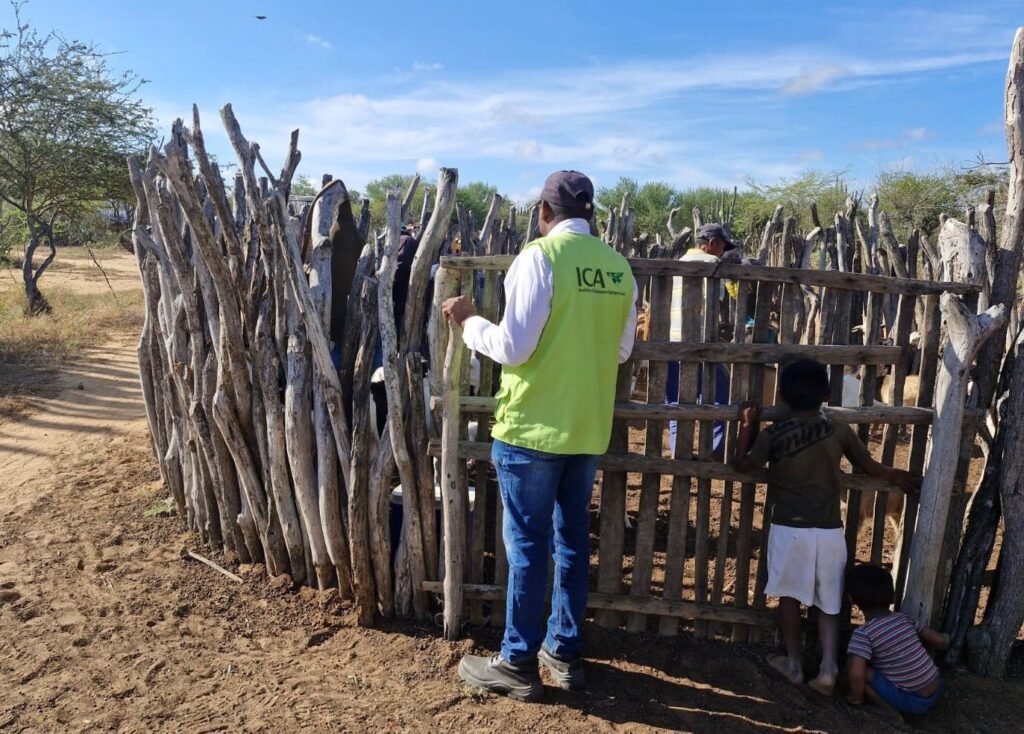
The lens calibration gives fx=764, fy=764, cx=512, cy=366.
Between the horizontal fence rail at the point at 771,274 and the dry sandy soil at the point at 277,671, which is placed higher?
the horizontal fence rail at the point at 771,274

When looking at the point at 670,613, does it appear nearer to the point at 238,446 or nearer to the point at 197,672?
the point at 197,672

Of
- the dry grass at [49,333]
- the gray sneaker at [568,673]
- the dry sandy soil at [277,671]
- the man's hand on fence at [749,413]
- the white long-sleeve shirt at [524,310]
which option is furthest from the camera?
the dry grass at [49,333]

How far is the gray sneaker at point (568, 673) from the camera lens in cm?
287

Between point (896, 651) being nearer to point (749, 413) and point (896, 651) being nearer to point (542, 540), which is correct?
point (749, 413)

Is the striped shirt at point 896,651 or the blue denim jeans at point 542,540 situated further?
the striped shirt at point 896,651

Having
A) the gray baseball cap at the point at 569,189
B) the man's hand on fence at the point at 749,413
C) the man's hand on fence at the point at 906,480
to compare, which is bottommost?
the man's hand on fence at the point at 906,480

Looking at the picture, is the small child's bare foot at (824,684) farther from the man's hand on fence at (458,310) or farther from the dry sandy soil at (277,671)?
the man's hand on fence at (458,310)

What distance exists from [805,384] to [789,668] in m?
1.14

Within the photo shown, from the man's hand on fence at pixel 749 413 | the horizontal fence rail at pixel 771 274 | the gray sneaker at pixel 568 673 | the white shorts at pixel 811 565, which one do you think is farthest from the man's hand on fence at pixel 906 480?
the gray sneaker at pixel 568 673

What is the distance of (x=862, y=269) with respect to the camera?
28.0ft

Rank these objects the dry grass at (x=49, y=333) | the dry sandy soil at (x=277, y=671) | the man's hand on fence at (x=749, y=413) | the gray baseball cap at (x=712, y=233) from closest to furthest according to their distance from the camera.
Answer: the dry sandy soil at (x=277, y=671), the man's hand on fence at (x=749, y=413), the gray baseball cap at (x=712, y=233), the dry grass at (x=49, y=333)

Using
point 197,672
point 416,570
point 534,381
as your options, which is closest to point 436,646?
point 416,570

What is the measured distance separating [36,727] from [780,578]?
2.75 m

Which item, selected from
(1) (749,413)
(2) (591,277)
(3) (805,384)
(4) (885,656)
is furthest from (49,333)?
(4) (885,656)
